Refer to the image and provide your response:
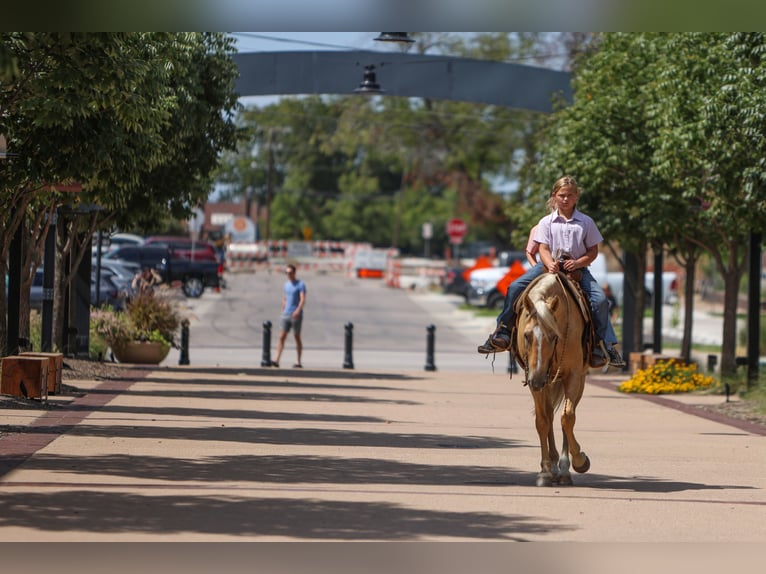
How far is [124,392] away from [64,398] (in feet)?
5.79

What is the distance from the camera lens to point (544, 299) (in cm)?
1209

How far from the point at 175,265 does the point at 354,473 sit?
42167 millimetres

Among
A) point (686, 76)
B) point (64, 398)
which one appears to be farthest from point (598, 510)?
point (686, 76)

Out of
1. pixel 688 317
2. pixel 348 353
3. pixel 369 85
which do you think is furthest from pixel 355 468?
pixel 348 353

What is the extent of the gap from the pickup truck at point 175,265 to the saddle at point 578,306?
4070cm

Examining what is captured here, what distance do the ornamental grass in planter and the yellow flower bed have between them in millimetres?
8901

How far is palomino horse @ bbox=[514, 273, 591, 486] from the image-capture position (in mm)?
12070

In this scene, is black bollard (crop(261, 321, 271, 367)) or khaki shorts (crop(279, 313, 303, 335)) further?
black bollard (crop(261, 321, 271, 367))

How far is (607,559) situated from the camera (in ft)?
30.1

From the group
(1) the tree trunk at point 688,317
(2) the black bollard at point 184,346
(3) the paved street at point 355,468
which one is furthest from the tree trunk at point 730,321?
(2) the black bollard at point 184,346

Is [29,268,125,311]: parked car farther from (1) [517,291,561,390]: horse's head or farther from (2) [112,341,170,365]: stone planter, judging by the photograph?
(1) [517,291,561,390]: horse's head

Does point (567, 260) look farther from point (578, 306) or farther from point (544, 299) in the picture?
point (544, 299)

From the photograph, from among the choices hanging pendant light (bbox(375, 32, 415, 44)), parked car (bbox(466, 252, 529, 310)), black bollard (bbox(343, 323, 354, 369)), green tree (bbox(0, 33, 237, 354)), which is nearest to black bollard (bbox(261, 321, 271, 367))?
black bollard (bbox(343, 323, 354, 369))

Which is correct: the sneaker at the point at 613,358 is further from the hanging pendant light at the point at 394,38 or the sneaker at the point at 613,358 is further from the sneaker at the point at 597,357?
the hanging pendant light at the point at 394,38
